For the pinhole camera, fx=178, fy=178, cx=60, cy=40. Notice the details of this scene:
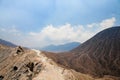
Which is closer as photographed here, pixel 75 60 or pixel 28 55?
pixel 28 55

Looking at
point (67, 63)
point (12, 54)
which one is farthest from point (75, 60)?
point (12, 54)

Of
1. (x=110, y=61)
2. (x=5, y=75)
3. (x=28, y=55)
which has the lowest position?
(x=5, y=75)

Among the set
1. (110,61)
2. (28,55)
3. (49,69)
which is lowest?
(49,69)

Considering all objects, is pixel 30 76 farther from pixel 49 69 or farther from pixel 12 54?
pixel 12 54

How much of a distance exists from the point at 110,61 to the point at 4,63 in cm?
16382

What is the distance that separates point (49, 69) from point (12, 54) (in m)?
14.3

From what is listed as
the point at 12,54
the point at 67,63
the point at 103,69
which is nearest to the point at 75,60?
the point at 67,63

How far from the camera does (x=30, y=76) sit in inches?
1062

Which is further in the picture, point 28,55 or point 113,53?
point 113,53

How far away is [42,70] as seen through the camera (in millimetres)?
27016

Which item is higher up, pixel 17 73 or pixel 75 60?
pixel 75 60

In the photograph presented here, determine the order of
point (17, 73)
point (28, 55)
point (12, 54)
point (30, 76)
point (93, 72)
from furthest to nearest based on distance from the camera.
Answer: point (93, 72)
point (12, 54)
point (28, 55)
point (17, 73)
point (30, 76)

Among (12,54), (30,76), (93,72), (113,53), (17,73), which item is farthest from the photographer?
(113,53)

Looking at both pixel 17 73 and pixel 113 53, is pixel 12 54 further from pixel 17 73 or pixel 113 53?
pixel 113 53
